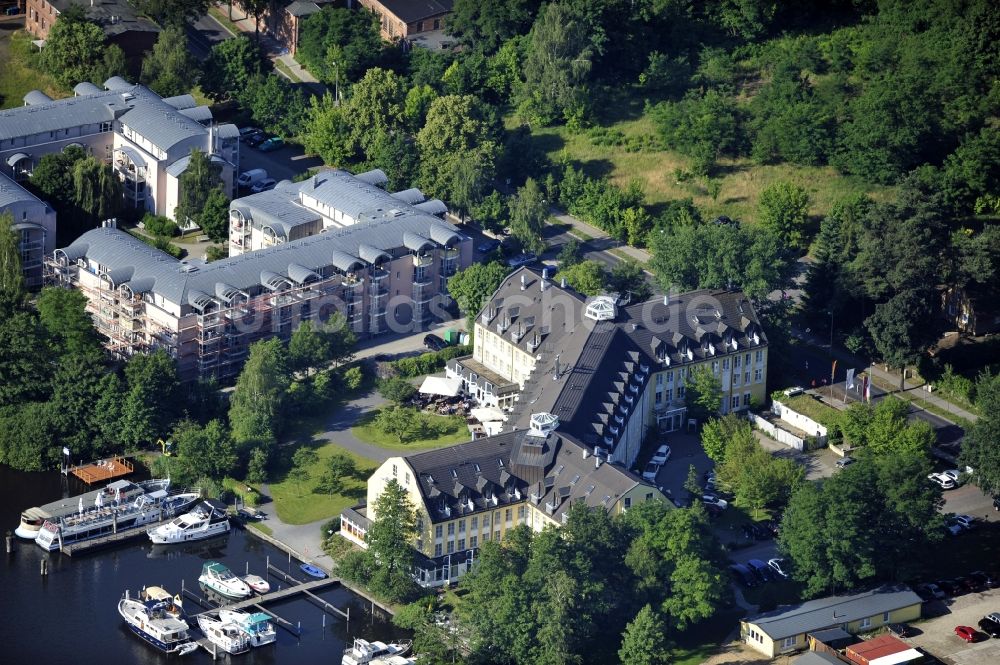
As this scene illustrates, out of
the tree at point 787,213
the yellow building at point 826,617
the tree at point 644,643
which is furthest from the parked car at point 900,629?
the tree at point 787,213

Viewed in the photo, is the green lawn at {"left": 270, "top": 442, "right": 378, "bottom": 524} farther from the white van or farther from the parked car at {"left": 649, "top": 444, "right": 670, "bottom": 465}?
the white van

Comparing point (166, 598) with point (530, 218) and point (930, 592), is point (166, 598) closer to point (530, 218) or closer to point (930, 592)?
point (930, 592)

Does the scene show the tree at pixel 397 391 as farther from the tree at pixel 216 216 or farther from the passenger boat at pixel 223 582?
the tree at pixel 216 216

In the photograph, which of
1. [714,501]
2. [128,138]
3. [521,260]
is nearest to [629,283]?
[521,260]

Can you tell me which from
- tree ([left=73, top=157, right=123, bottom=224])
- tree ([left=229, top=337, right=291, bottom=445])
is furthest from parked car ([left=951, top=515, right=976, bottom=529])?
tree ([left=73, top=157, right=123, bottom=224])

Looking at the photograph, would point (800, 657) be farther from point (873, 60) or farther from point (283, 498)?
point (873, 60)
